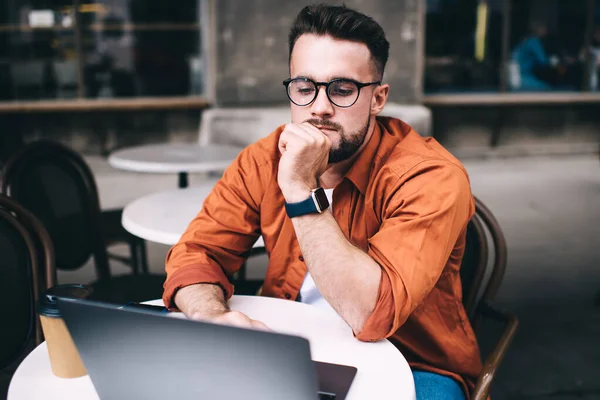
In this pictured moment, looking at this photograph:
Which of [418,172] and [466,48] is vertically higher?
[466,48]

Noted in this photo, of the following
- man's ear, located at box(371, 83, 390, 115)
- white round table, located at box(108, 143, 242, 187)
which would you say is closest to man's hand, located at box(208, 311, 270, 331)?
man's ear, located at box(371, 83, 390, 115)

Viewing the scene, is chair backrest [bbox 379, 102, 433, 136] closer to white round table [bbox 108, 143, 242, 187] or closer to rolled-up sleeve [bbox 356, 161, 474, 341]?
white round table [bbox 108, 143, 242, 187]

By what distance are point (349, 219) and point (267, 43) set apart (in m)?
4.76

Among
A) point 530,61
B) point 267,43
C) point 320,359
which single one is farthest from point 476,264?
point 530,61

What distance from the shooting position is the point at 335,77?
1.43m

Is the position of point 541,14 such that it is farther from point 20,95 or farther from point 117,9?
point 20,95

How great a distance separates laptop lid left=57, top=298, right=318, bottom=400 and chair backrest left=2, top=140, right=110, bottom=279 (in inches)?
72.2

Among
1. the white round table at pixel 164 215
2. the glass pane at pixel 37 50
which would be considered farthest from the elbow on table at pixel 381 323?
the glass pane at pixel 37 50

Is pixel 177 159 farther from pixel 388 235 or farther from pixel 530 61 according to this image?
pixel 530 61

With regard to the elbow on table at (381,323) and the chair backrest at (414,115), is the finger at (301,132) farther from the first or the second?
the chair backrest at (414,115)

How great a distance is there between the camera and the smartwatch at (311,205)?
132 cm

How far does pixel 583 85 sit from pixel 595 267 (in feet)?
14.4

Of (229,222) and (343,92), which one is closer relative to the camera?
(343,92)

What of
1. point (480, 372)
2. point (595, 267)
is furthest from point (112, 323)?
point (595, 267)
